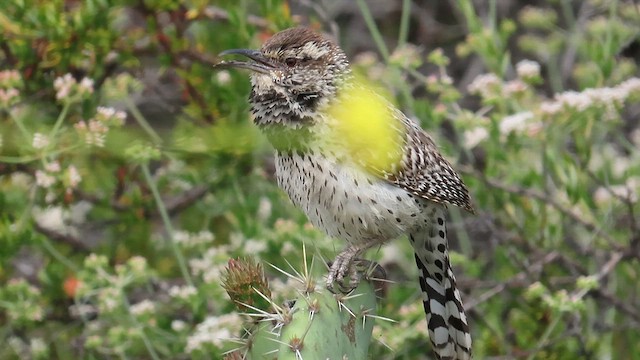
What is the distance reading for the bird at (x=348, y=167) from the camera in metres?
3.42

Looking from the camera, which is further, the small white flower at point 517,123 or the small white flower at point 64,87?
the small white flower at point 517,123

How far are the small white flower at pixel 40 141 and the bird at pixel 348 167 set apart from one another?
1.95 feet

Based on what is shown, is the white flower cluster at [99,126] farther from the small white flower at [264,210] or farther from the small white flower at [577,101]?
the small white flower at [577,101]

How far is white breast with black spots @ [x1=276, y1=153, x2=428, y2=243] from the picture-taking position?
11.3ft

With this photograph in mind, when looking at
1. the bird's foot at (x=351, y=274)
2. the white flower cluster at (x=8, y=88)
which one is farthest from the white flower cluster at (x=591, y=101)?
the white flower cluster at (x=8, y=88)

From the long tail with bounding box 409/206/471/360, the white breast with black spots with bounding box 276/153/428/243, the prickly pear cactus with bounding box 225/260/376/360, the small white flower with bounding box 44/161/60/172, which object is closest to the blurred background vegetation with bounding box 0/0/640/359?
the small white flower with bounding box 44/161/60/172

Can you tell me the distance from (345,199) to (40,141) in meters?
0.93

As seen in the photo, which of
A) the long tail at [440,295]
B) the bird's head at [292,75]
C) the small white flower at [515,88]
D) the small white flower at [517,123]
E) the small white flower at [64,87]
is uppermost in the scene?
the small white flower at [64,87]

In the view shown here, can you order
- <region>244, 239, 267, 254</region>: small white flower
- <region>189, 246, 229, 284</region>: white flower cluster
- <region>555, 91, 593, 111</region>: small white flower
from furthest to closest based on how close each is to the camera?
<region>244, 239, 267, 254</region>: small white flower → <region>189, 246, 229, 284</region>: white flower cluster → <region>555, 91, 593, 111</region>: small white flower

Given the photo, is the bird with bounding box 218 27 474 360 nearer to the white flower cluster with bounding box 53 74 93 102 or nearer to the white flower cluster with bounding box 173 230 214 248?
the white flower cluster with bounding box 53 74 93 102

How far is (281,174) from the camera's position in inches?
141

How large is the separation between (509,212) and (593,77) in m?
0.63

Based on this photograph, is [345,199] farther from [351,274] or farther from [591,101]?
[591,101]

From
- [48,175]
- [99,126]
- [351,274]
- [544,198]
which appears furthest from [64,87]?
[544,198]
